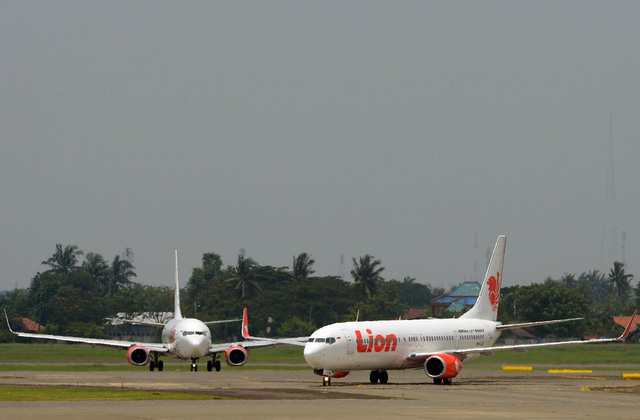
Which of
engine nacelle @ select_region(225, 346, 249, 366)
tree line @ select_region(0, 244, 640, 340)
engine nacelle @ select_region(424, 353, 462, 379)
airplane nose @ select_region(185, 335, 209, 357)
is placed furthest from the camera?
tree line @ select_region(0, 244, 640, 340)

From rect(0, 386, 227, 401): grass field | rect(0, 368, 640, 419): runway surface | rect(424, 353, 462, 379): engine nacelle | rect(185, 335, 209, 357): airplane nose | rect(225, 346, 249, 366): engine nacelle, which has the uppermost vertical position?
rect(185, 335, 209, 357): airplane nose

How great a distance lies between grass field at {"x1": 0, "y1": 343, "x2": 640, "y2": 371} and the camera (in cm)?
8164

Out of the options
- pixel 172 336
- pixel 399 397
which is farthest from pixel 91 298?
pixel 399 397

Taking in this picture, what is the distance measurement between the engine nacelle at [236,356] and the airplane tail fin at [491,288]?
16.9 m

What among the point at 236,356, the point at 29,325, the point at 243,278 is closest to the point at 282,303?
the point at 243,278

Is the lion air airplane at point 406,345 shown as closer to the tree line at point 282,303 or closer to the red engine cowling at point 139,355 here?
the red engine cowling at point 139,355

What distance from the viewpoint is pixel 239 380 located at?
56.9m

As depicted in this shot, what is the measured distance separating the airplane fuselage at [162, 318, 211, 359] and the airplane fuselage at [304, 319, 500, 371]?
16452 mm

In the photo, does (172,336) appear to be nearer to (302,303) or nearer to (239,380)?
(239,380)

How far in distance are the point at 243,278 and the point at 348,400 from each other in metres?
131

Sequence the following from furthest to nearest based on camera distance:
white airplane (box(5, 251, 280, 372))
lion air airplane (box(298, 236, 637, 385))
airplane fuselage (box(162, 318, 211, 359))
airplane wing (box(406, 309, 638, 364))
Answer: white airplane (box(5, 251, 280, 372)) < airplane fuselage (box(162, 318, 211, 359)) < airplane wing (box(406, 309, 638, 364)) < lion air airplane (box(298, 236, 637, 385))

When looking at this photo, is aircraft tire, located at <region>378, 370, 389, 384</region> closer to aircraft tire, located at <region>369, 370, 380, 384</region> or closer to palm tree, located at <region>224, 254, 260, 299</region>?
aircraft tire, located at <region>369, 370, 380, 384</region>

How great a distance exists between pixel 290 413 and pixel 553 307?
119635 mm

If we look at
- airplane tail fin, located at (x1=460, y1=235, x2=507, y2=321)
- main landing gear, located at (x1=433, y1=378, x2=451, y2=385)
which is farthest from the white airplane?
main landing gear, located at (x1=433, y1=378, x2=451, y2=385)
